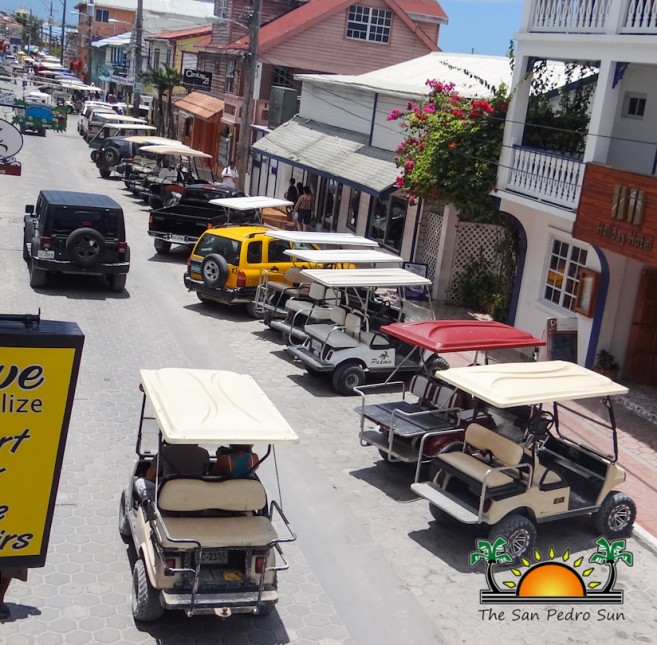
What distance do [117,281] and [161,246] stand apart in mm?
4945

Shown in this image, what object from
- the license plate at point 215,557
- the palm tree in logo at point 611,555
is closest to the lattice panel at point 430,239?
the palm tree in logo at point 611,555

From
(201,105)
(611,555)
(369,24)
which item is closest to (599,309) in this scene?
(611,555)

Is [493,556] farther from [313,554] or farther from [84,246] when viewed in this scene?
[84,246]

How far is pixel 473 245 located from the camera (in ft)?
69.4

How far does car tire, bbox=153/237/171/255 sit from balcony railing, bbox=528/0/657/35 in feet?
36.3

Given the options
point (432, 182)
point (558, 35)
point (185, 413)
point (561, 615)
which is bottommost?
point (561, 615)

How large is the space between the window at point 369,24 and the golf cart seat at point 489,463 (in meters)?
32.2

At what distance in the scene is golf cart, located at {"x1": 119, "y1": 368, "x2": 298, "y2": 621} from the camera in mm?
7082

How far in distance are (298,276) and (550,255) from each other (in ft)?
15.8

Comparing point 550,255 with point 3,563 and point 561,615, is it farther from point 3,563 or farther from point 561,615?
point 3,563

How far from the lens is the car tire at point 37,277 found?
58.6ft

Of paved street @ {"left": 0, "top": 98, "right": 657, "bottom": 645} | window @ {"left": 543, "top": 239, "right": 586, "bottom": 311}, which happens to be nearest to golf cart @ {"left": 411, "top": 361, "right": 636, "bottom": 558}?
paved street @ {"left": 0, "top": 98, "right": 657, "bottom": 645}

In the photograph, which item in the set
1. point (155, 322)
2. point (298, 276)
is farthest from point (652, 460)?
point (155, 322)

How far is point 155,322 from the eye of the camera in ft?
55.3
